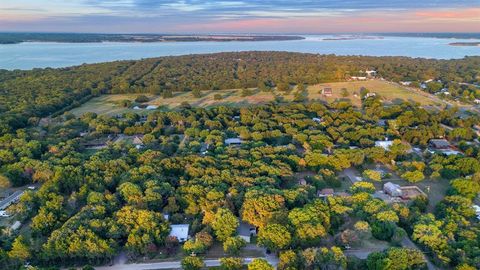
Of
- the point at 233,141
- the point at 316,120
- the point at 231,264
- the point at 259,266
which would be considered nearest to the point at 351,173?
the point at 233,141

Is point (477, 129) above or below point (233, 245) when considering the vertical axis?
above

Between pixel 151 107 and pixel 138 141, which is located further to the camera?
pixel 151 107


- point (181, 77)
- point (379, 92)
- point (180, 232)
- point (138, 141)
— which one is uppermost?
point (181, 77)

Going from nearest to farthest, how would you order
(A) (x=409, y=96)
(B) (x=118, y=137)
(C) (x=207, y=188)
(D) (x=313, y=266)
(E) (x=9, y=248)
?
(D) (x=313, y=266)
(E) (x=9, y=248)
(C) (x=207, y=188)
(B) (x=118, y=137)
(A) (x=409, y=96)

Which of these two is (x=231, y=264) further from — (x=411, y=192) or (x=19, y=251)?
(x=411, y=192)

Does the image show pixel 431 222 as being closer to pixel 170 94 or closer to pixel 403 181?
pixel 403 181

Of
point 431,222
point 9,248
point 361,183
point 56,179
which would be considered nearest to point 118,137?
point 56,179

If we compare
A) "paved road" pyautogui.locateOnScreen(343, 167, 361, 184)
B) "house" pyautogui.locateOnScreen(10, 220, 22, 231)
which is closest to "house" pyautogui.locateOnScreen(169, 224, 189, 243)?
"house" pyautogui.locateOnScreen(10, 220, 22, 231)
